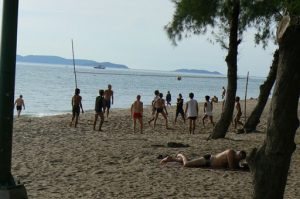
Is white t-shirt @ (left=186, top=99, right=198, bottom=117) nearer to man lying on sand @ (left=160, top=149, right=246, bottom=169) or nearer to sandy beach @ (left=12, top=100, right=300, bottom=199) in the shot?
sandy beach @ (left=12, top=100, right=300, bottom=199)

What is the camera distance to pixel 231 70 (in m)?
16.2

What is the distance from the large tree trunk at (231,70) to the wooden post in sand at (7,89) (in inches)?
481

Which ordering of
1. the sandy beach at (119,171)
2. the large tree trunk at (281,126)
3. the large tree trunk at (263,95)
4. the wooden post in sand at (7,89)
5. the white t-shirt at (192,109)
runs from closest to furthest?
1. the wooden post in sand at (7,89)
2. the large tree trunk at (281,126)
3. the sandy beach at (119,171)
4. the large tree trunk at (263,95)
5. the white t-shirt at (192,109)

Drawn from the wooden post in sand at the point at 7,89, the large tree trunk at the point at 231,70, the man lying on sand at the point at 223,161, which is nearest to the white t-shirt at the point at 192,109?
the large tree trunk at the point at 231,70

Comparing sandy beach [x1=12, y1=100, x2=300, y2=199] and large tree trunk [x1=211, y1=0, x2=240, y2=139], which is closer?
sandy beach [x1=12, y1=100, x2=300, y2=199]

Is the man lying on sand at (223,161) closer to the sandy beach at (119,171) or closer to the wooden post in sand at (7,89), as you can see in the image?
the sandy beach at (119,171)

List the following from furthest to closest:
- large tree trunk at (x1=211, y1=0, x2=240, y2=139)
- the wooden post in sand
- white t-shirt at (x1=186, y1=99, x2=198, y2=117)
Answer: white t-shirt at (x1=186, y1=99, x2=198, y2=117) → large tree trunk at (x1=211, y1=0, x2=240, y2=139) → the wooden post in sand

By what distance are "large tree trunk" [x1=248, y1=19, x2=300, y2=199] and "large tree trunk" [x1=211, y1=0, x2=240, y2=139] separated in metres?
10.7

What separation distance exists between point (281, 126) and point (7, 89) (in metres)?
2.51

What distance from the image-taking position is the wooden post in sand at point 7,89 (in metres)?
3.79

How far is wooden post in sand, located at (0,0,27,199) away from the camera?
3.79 meters

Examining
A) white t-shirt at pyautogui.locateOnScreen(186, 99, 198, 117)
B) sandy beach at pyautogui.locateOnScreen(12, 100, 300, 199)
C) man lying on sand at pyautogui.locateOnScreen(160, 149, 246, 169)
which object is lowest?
sandy beach at pyautogui.locateOnScreen(12, 100, 300, 199)

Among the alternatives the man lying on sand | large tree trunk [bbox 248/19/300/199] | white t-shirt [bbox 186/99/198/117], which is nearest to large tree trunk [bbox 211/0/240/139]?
white t-shirt [bbox 186/99/198/117]

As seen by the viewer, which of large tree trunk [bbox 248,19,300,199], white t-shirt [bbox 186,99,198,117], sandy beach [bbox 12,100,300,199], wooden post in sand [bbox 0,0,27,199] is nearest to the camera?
wooden post in sand [bbox 0,0,27,199]
